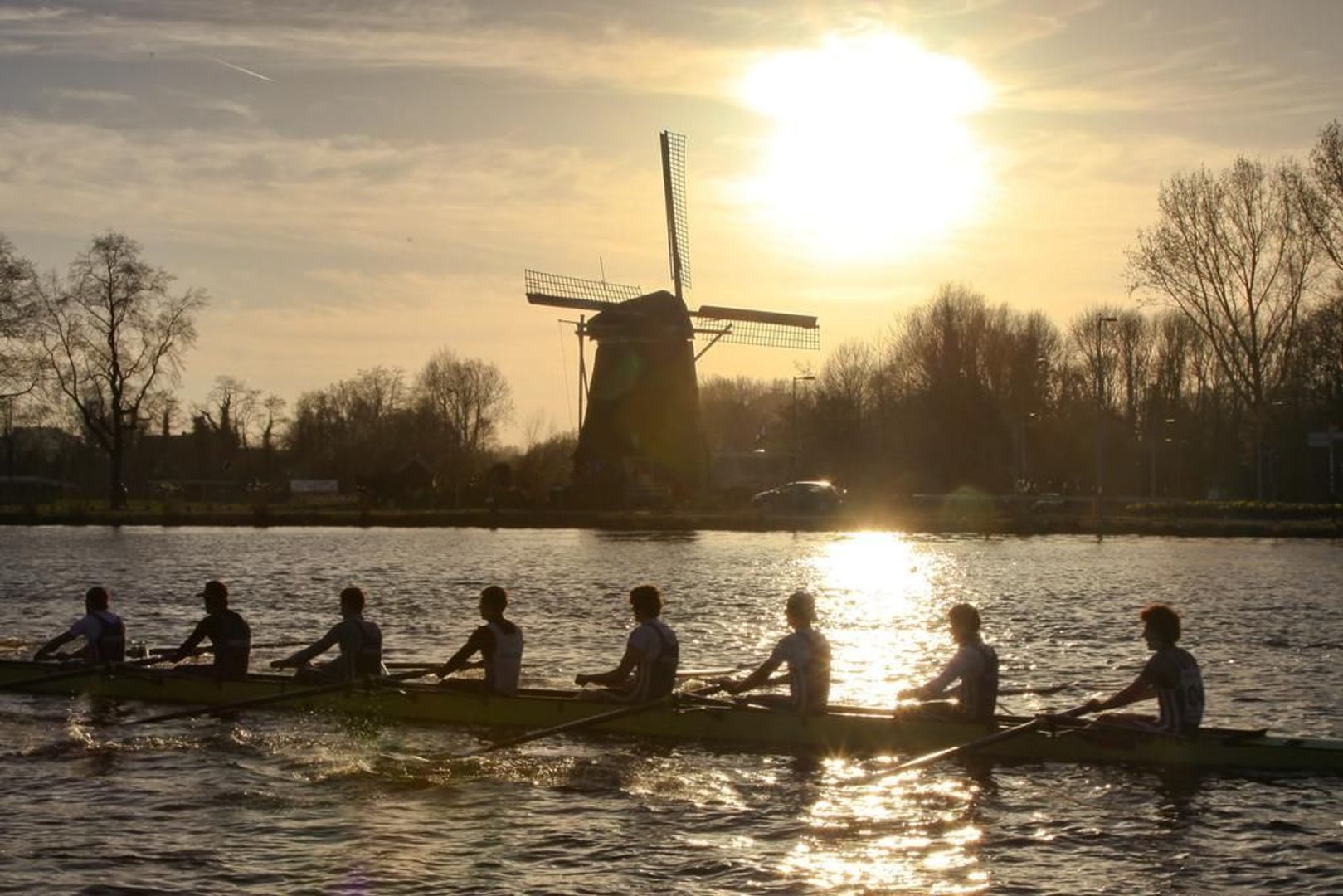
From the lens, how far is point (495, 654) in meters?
19.7

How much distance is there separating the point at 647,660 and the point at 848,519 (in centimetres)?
5951

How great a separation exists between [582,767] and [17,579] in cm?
3332

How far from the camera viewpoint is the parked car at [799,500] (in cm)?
8175

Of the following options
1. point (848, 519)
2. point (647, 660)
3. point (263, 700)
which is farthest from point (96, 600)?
point (848, 519)

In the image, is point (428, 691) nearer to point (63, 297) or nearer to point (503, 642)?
point (503, 642)

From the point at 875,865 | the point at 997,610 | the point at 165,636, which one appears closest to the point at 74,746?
the point at 875,865

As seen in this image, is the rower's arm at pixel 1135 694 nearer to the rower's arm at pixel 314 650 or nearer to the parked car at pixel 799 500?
the rower's arm at pixel 314 650

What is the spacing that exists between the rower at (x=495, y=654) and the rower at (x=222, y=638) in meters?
3.26

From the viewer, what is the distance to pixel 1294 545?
62.5m

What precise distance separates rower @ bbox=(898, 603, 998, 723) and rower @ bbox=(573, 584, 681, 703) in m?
2.84

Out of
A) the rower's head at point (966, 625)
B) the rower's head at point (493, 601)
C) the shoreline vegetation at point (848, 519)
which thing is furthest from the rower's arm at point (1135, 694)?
the shoreline vegetation at point (848, 519)

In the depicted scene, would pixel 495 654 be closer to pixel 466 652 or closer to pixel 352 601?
pixel 466 652

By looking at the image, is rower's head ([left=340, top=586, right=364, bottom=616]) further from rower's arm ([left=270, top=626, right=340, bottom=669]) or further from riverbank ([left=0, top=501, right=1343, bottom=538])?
riverbank ([left=0, top=501, right=1343, bottom=538])

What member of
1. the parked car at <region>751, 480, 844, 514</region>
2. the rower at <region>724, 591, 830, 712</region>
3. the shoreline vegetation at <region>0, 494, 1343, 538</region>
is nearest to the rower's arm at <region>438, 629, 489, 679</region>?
the rower at <region>724, 591, 830, 712</region>
